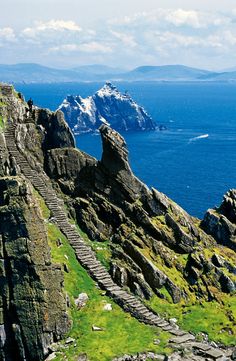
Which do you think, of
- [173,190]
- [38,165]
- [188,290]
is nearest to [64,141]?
[38,165]

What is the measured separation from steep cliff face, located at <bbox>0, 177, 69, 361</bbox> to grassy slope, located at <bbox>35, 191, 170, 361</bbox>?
209 cm

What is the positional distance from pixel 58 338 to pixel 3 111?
3287 centimetres

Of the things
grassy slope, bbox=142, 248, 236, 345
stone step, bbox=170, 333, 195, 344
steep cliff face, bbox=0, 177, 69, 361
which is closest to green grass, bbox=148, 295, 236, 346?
grassy slope, bbox=142, 248, 236, 345

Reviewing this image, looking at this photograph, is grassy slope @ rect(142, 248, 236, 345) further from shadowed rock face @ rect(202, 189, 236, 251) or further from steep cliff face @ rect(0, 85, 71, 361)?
steep cliff face @ rect(0, 85, 71, 361)

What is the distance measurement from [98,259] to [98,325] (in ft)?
32.2

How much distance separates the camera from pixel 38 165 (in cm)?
6675

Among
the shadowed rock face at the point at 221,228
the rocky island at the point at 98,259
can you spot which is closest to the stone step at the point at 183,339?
the rocky island at the point at 98,259

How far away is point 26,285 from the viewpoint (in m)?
47.3

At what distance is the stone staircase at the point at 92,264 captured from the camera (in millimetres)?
49844

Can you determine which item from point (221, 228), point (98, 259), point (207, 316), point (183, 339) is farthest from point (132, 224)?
point (183, 339)

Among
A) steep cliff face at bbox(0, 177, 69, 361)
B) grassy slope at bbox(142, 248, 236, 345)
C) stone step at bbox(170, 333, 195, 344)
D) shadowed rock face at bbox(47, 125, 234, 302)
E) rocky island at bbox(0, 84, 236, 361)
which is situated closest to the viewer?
steep cliff face at bbox(0, 177, 69, 361)

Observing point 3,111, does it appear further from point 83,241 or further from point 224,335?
point 224,335

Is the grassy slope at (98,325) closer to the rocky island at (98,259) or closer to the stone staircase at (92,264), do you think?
the rocky island at (98,259)

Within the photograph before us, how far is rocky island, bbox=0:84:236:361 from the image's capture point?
4722 centimetres
